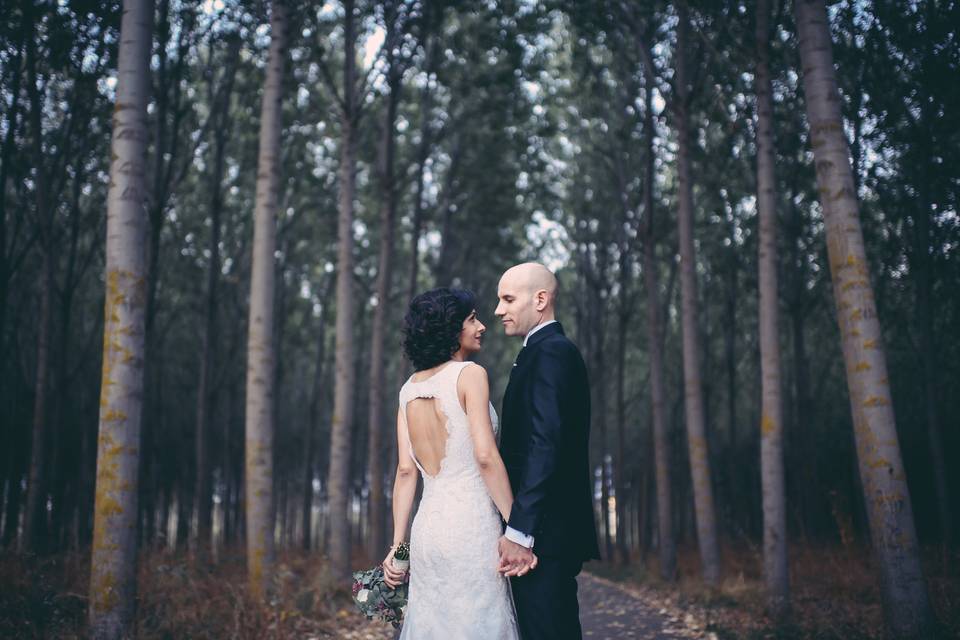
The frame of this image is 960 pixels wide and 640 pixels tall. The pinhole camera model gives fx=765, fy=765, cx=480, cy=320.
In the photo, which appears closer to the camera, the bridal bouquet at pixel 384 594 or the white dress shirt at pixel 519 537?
the white dress shirt at pixel 519 537

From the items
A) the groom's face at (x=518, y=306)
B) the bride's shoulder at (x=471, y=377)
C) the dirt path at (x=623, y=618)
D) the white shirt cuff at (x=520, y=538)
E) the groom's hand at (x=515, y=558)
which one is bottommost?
the dirt path at (x=623, y=618)

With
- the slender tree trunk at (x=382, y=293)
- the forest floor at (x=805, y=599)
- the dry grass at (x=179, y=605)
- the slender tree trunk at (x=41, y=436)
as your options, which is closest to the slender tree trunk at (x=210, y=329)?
the slender tree trunk at (x=382, y=293)

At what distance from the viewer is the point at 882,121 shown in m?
14.3

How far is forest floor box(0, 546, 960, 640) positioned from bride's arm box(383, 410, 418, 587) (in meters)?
3.35

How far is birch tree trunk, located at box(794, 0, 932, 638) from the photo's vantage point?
6219 mm

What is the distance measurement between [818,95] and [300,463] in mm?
30278

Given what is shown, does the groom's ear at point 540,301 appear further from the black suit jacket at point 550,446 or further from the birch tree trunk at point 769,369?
the birch tree trunk at point 769,369

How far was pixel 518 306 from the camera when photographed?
375 cm

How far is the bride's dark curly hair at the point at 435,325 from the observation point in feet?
12.4

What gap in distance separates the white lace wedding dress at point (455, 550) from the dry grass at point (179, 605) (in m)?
3.62

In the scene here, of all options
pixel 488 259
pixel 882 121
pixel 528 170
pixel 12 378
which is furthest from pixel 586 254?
pixel 12 378

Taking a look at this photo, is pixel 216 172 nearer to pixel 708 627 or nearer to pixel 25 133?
pixel 25 133

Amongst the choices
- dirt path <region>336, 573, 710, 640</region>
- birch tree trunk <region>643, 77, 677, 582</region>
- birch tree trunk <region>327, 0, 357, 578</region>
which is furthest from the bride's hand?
birch tree trunk <region>643, 77, 677, 582</region>

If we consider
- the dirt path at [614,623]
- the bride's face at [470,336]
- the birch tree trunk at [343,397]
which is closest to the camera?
the bride's face at [470,336]
